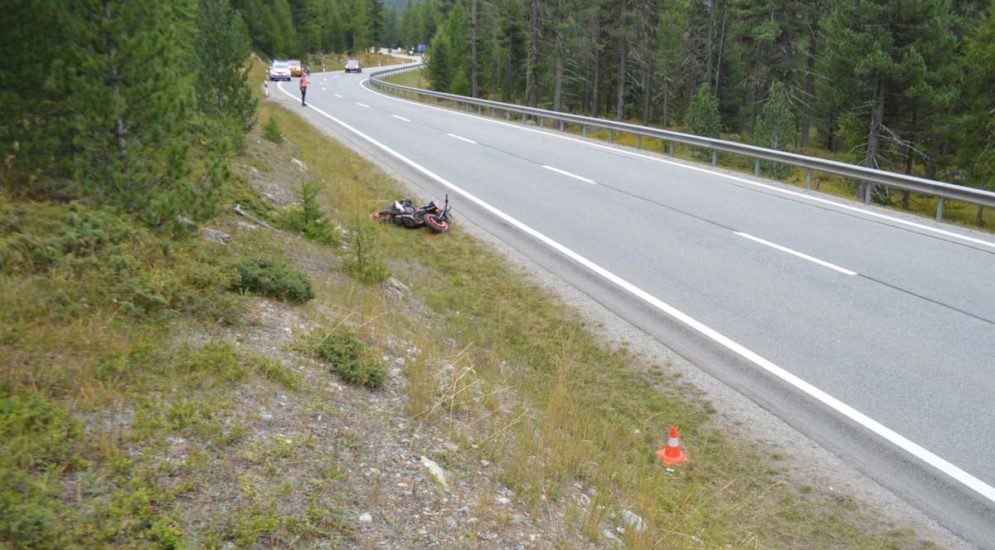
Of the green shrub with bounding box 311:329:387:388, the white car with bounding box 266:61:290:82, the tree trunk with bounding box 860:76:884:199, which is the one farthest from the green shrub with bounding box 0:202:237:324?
the white car with bounding box 266:61:290:82

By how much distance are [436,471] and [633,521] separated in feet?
3.93

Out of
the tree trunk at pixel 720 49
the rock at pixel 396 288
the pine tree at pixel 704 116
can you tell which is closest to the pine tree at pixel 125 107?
the rock at pixel 396 288

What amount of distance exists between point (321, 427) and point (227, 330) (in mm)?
1405

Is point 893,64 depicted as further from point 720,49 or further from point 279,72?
point 279,72

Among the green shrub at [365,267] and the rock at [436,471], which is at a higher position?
the green shrub at [365,267]

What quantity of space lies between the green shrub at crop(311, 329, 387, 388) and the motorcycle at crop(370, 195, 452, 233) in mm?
5394

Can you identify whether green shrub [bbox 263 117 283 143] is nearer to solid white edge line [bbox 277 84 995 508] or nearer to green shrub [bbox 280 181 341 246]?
solid white edge line [bbox 277 84 995 508]

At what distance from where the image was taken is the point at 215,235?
7.32 metres

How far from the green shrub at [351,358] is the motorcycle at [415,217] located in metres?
5.39

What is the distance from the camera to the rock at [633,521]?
4.01 meters

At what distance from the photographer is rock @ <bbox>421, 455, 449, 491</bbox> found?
3922 millimetres

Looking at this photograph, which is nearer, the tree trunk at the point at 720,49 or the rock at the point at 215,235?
the rock at the point at 215,235

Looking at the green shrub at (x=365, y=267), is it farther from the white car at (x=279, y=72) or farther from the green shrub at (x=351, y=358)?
the white car at (x=279, y=72)

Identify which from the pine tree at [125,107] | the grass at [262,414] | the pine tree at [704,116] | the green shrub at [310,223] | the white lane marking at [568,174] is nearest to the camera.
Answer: the grass at [262,414]
